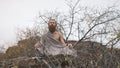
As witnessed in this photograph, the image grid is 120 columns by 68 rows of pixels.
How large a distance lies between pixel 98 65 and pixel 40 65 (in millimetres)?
3028

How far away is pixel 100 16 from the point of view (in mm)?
13367

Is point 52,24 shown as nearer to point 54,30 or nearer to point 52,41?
point 54,30

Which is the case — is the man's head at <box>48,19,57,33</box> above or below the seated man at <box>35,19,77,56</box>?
above

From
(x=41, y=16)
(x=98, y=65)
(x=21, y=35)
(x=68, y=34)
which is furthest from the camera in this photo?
(x=21, y=35)

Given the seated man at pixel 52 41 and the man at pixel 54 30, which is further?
the man at pixel 54 30

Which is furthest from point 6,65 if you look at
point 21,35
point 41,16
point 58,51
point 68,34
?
point 21,35

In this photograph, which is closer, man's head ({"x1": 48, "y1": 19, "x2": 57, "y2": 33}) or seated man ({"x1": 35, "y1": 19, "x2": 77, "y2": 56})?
seated man ({"x1": 35, "y1": 19, "x2": 77, "y2": 56})

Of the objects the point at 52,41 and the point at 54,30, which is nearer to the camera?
the point at 52,41

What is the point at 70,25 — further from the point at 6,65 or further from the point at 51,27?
the point at 6,65

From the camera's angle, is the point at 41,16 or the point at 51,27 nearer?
the point at 51,27

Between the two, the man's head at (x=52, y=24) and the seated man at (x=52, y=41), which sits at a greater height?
the man's head at (x=52, y=24)

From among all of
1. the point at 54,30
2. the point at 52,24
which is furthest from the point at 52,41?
the point at 52,24

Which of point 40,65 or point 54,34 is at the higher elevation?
point 54,34

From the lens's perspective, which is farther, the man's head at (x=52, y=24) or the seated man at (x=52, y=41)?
the man's head at (x=52, y=24)
